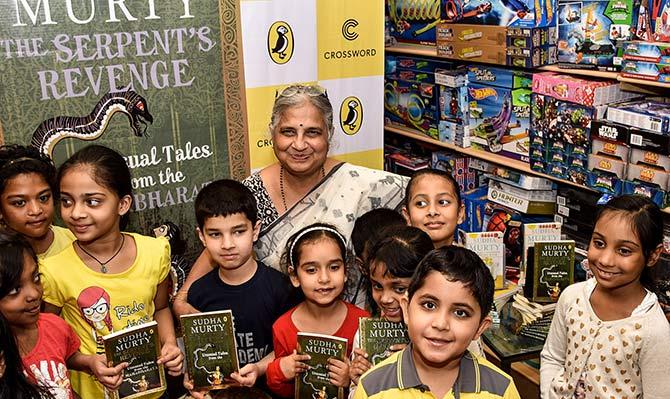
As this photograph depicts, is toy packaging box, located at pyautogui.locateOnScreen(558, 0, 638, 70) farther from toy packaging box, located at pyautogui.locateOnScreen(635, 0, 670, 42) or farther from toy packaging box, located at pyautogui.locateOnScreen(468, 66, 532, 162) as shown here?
toy packaging box, located at pyautogui.locateOnScreen(468, 66, 532, 162)

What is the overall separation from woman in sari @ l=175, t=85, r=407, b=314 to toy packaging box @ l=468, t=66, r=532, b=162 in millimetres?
1428

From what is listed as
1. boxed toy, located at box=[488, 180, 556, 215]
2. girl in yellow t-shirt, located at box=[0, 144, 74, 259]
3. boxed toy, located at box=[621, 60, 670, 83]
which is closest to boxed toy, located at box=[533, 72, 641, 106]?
boxed toy, located at box=[621, 60, 670, 83]

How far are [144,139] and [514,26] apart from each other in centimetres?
213

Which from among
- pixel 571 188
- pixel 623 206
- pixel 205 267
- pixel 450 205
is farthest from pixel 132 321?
pixel 571 188

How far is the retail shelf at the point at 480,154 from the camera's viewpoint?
3684 millimetres

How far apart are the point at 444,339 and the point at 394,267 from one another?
1.38 ft

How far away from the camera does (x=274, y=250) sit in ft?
8.16

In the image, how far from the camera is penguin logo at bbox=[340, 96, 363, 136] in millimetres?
3357

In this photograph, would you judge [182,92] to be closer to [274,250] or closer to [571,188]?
[274,250]

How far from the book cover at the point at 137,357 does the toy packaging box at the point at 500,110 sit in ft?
8.59

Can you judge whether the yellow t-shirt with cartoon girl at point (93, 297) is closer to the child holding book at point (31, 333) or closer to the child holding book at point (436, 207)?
the child holding book at point (31, 333)

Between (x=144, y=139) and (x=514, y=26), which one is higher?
(x=514, y=26)

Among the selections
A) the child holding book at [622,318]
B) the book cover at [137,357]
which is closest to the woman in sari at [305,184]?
the book cover at [137,357]

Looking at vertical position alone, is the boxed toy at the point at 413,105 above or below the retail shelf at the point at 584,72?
below
